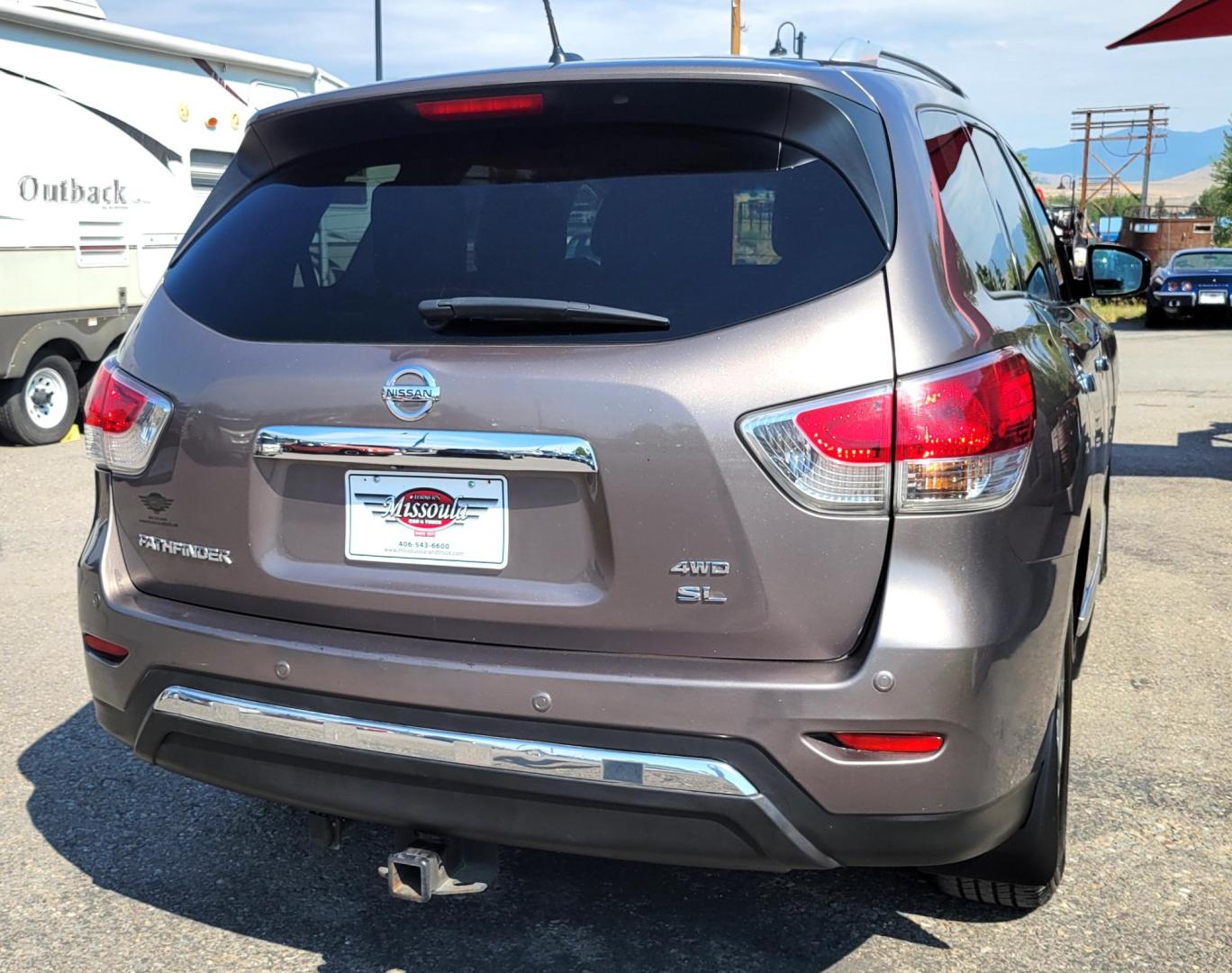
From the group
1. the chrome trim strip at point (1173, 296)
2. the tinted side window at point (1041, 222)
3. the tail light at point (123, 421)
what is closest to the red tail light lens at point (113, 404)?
the tail light at point (123, 421)

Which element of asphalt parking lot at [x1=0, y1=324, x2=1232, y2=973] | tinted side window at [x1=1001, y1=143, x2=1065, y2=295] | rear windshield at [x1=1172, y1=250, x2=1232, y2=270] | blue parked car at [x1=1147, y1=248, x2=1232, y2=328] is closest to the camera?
asphalt parking lot at [x1=0, y1=324, x2=1232, y2=973]

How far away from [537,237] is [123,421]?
99 cm

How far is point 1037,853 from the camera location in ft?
9.46

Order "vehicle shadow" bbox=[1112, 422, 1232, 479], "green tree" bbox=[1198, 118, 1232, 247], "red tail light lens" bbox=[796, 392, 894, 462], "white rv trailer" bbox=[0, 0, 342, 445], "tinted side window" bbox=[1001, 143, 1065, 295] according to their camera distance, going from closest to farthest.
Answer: "red tail light lens" bbox=[796, 392, 894, 462] → "tinted side window" bbox=[1001, 143, 1065, 295] → "vehicle shadow" bbox=[1112, 422, 1232, 479] → "white rv trailer" bbox=[0, 0, 342, 445] → "green tree" bbox=[1198, 118, 1232, 247]

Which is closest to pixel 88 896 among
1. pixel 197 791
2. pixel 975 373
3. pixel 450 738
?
pixel 197 791

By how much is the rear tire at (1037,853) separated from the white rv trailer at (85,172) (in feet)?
25.5

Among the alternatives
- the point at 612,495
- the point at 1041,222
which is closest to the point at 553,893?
the point at 612,495

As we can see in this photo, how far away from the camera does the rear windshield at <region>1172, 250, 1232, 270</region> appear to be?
2425 centimetres

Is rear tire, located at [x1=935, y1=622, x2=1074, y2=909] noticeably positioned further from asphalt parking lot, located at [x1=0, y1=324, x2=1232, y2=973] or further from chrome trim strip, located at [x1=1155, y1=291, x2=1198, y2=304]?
chrome trim strip, located at [x1=1155, y1=291, x2=1198, y2=304]

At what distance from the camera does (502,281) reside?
2.60 m

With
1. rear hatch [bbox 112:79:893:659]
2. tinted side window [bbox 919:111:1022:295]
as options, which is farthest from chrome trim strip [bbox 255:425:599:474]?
tinted side window [bbox 919:111:1022:295]

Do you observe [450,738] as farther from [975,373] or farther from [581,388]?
[975,373]

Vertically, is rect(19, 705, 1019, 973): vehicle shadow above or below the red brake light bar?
below

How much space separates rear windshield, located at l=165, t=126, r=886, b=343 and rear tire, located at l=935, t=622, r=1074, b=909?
Result: 114 centimetres
